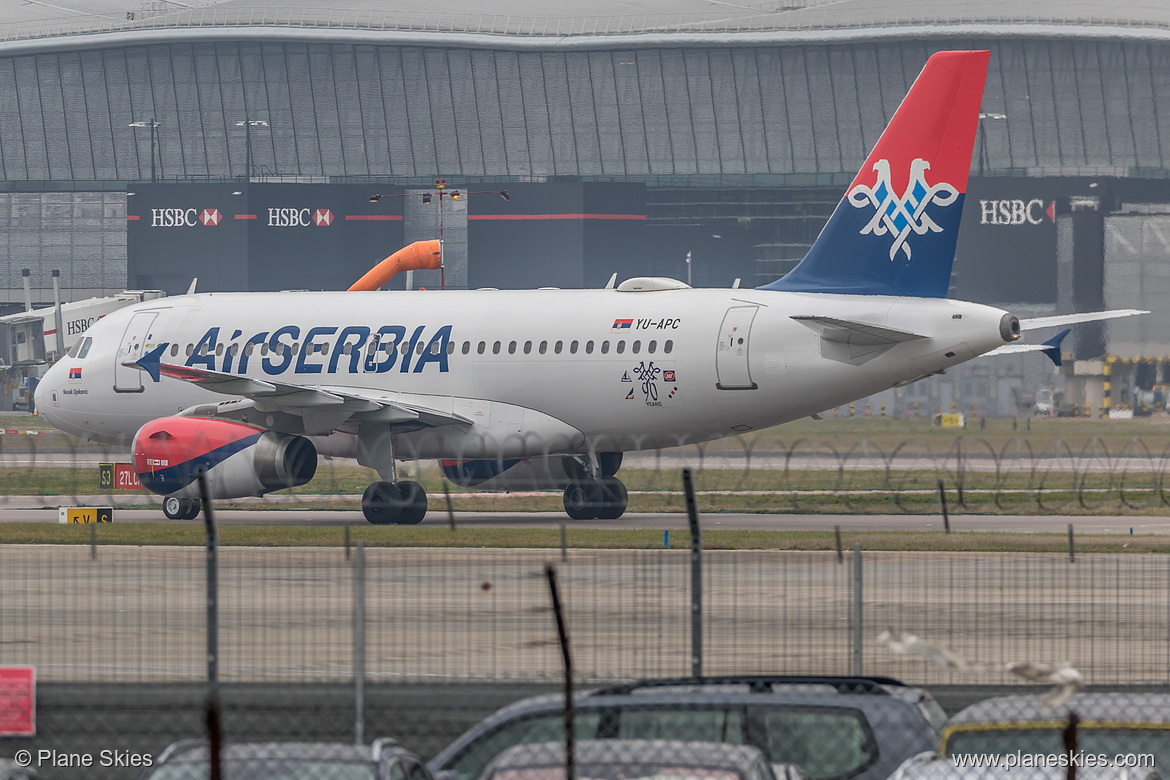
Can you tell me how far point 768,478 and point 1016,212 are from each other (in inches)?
2897

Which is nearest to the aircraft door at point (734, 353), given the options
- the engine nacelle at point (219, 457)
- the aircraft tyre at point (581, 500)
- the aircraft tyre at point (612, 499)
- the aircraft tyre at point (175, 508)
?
the aircraft tyre at point (612, 499)

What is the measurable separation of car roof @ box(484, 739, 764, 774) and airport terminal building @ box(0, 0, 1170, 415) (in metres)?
103

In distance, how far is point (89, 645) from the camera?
14992mm

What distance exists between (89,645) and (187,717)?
3.28 m

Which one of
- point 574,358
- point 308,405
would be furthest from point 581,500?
point 308,405

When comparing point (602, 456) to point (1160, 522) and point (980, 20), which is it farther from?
point (980, 20)

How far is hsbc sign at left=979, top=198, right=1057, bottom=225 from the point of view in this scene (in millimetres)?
108312

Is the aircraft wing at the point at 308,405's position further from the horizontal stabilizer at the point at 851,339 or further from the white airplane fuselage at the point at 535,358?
the horizontal stabilizer at the point at 851,339

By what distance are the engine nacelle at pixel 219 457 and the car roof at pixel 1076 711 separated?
2285 cm

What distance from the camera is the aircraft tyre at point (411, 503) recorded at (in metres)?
30.9

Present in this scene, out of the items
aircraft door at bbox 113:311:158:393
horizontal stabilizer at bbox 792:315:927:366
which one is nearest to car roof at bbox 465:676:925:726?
horizontal stabilizer at bbox 792:315:927:366

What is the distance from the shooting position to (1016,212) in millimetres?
108875

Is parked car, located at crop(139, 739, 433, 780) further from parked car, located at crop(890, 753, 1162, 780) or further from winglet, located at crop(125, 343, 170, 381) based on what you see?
winglet, located at crop(125, 343, 170, 381)

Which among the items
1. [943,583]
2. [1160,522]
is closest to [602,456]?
[1160,522]
